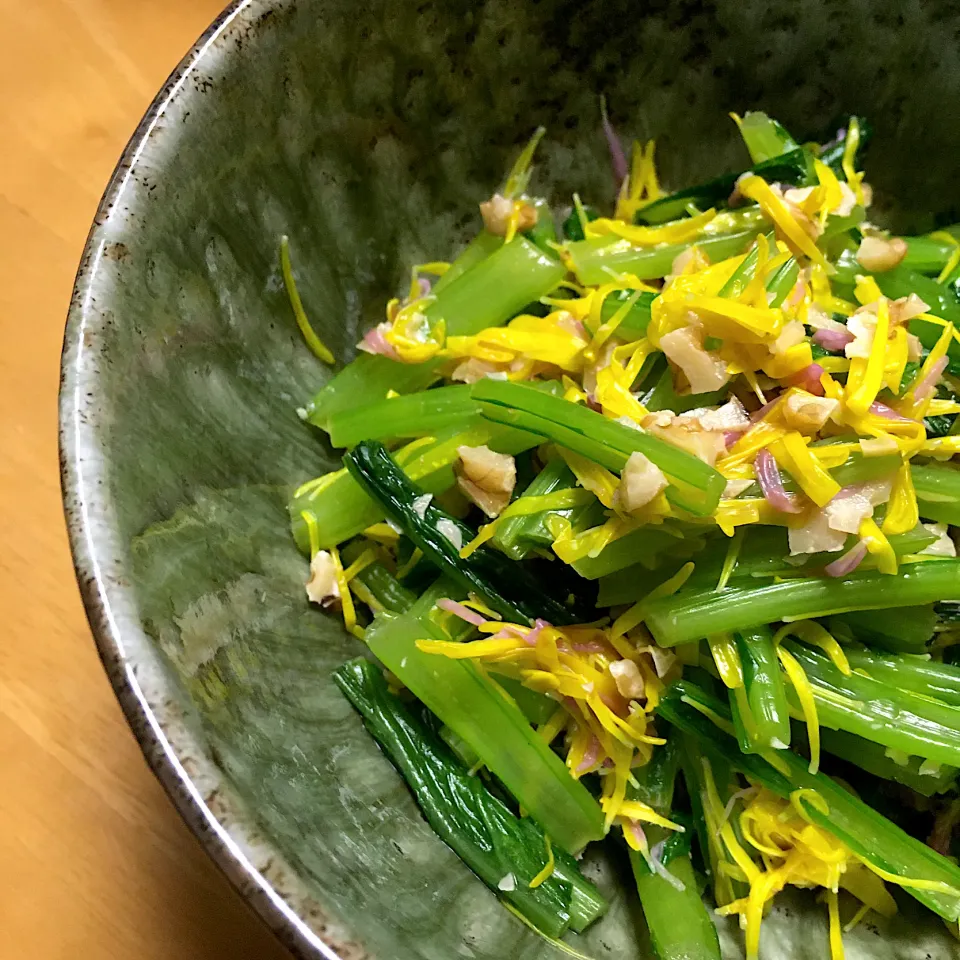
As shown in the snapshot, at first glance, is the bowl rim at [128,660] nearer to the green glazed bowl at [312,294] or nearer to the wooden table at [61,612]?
the green glazed bowl at [312,294]

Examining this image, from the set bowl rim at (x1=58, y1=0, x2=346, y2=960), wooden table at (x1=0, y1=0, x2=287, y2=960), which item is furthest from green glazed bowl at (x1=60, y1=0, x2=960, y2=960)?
wooden table at (x1=0, y1=0, x2=287, y2=960)

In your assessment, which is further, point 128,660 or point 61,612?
point 61,612

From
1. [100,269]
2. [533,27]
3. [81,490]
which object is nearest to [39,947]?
[81,490]

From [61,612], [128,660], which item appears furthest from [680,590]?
[61,612]

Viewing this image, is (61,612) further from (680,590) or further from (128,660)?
(680,590)

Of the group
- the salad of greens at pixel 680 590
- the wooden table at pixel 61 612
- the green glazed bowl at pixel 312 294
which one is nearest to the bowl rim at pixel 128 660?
the green glazed bowl at pixel 312 294

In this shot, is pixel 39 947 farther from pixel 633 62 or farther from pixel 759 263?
pixel 633 62

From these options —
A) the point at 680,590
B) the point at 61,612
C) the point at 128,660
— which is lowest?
the point at 680,590
